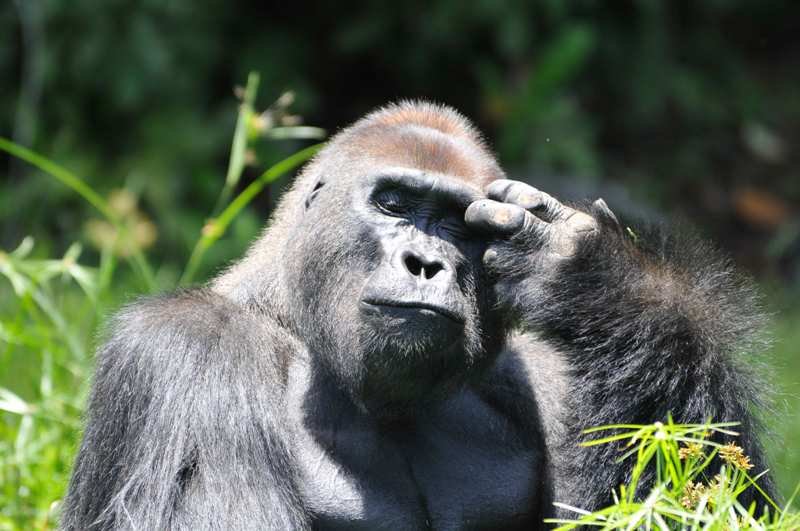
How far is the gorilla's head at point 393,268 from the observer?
11.1ft

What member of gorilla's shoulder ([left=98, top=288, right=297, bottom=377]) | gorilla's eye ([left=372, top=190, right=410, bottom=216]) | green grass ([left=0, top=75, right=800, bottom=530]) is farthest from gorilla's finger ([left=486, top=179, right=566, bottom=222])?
green grass ([left=0, top=75, right=800, bottom=530])

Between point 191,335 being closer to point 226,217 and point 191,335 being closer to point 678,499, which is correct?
point 678,499

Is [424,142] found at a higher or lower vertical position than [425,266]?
higher

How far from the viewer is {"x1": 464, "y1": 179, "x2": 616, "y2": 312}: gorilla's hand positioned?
3697 mm

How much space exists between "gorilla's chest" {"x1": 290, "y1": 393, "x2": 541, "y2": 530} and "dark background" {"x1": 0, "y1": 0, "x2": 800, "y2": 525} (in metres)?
3.61

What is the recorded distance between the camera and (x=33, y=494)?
4.57 metres

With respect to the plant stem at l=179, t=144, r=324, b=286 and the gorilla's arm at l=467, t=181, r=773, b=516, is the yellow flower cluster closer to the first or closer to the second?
the gorilla's arm at l=467, t=181, r=773, b=516

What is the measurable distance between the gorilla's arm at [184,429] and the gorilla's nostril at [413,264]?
57cm

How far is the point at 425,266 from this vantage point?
345 cm

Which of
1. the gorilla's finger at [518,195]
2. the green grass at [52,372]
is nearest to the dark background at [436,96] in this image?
the green grass at [52,372]

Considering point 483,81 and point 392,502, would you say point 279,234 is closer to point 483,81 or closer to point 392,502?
point 392,502

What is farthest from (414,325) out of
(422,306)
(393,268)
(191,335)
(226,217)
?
(226,217)

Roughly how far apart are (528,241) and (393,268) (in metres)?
0.53

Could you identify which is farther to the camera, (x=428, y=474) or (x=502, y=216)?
(x=428, y=474)
